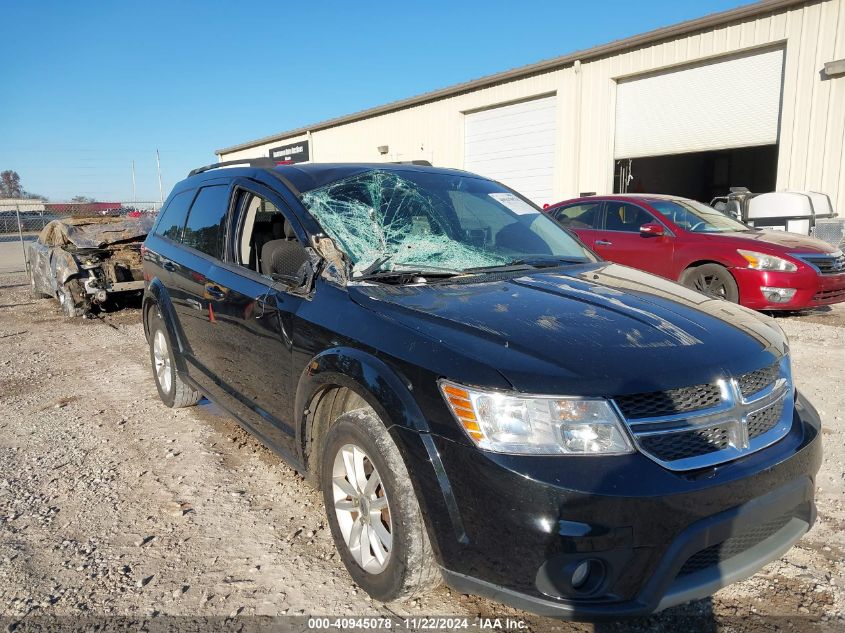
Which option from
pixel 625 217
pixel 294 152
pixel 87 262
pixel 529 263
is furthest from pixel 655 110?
pixel 294 152

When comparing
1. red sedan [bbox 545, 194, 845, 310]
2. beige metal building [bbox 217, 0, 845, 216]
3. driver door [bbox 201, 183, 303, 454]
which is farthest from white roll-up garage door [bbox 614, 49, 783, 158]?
driver door [bbox 201, 183, 303, 454]

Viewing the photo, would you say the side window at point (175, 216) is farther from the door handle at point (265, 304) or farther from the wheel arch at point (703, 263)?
the wheel arch at point (703, 263)

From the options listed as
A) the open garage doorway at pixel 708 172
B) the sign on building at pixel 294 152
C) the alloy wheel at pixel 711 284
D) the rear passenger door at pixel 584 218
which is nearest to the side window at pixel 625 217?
the rear passenger door at pixel 584 218

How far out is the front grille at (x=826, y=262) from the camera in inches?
280

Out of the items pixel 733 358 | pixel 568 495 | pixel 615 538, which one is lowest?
pixel 615 538

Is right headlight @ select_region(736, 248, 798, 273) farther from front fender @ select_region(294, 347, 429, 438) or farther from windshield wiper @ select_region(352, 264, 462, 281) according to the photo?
front fender @ select_region(294, 347, 429, 438)

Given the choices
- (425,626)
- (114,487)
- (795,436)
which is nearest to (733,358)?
(795,436)

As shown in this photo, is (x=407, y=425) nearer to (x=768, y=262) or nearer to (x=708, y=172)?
(x=768, y=262)

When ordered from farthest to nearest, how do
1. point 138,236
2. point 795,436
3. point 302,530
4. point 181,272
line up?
point 138,236 < point 181,272 < point 302,530 < point 795,436

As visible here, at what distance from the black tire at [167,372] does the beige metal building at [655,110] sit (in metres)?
11.7

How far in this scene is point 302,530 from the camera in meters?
3.04

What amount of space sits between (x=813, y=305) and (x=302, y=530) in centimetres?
674

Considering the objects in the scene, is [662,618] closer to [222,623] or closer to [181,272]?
[222,623]

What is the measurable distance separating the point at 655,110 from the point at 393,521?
14076mm
